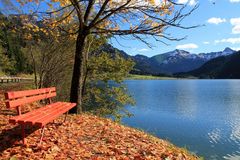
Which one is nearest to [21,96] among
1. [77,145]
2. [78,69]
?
[77,145]

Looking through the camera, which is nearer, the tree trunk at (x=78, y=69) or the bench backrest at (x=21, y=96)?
the bench backrest at (x=21, y=96)

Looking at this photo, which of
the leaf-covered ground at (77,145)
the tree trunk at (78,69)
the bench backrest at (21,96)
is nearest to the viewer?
the leaf-covered ground at (77,145)

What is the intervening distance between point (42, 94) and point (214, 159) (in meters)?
18.7

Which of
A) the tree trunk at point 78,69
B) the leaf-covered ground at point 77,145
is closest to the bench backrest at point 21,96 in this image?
the leaf-covered ground at point 77,145

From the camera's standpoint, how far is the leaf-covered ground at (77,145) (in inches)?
254

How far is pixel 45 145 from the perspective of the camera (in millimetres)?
6867

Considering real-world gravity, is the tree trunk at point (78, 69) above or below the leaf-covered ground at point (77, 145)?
above

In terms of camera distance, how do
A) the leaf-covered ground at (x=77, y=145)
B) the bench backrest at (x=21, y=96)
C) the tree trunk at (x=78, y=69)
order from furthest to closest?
the tree trunk at (x=78, y=69), the bench backrest at (x=21, y=96), the leaf-covered ground at (x=77, y=145)

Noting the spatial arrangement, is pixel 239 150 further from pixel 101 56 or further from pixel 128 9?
pixel 128 9

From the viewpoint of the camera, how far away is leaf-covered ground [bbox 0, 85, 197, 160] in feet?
21.1

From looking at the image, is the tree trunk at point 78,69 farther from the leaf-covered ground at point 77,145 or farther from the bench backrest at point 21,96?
the leaf-covered ground at point 77,145

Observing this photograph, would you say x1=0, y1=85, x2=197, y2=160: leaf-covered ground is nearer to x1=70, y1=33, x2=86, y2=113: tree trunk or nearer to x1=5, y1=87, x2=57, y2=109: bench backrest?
x1=5, y1=87, x2=57, y2=109: bench backrest

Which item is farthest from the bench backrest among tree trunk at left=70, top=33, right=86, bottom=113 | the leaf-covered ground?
tree trunk at left=70, top=33, right=86, bottom=113

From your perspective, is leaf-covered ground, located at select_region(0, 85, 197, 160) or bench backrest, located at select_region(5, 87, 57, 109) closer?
leaf-covered ground, located at select_region(0, 85, 197, 160)
